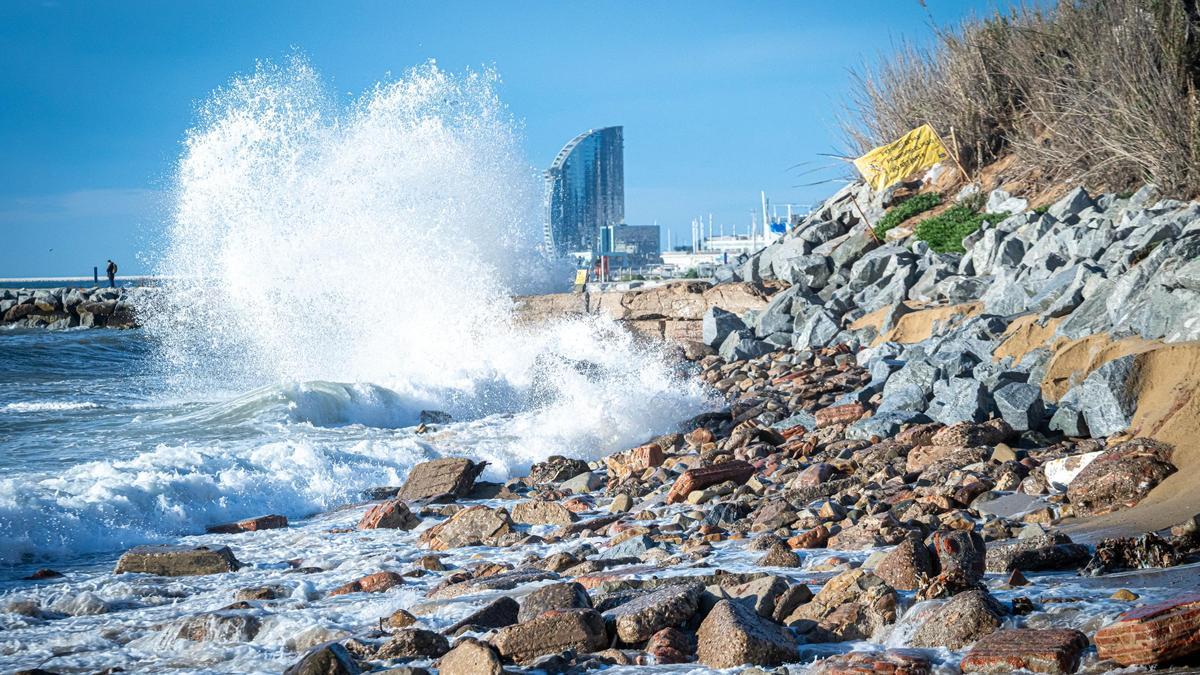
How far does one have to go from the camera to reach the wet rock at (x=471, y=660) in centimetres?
337

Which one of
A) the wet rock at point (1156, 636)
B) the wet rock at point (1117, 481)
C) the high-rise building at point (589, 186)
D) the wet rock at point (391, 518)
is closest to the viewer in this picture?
the wet rock at point (1156, 636)

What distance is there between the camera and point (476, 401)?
12.3m

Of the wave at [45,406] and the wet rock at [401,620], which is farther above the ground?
the wave at [45,406]

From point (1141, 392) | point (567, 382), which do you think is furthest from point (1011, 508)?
point (567, 382)

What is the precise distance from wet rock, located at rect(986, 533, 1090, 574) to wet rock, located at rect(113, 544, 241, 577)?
11.9 ft

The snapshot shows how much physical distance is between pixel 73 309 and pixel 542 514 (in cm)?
3513

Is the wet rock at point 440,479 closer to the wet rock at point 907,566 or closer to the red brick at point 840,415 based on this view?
the red brick at point 840,415

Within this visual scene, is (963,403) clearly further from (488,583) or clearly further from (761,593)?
(488,583)

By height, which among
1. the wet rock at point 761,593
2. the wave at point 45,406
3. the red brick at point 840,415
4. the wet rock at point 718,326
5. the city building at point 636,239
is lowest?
the wet rock at point 761,593

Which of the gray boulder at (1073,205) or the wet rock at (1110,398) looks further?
the gray boulder at (1073,205)

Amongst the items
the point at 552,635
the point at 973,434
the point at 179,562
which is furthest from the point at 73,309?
the point at 552,635

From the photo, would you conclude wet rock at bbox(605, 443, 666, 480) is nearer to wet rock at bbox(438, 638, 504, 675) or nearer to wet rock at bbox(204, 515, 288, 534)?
wet rock at bbox(204, 515, 288, 534)

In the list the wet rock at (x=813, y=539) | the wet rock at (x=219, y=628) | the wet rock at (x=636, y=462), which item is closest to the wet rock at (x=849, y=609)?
the wet rock at (x=813, y=539)

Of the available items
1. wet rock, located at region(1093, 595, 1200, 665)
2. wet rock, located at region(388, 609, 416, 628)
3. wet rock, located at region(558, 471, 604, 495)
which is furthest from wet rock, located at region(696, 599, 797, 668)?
wet rock, located at region(558, 471, 604, 495)
